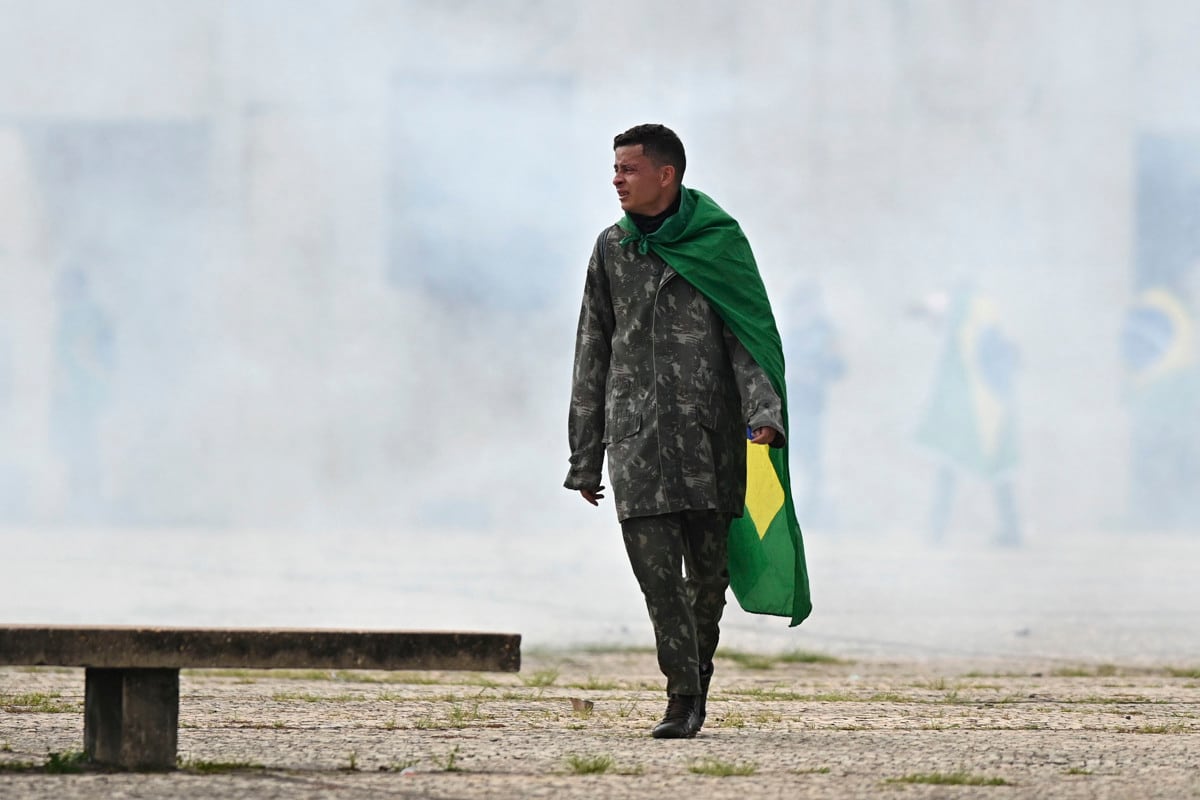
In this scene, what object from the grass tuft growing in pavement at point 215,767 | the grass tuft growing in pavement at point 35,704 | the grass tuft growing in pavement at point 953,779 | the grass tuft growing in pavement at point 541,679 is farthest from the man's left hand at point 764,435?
the grass tuft growing in pavement at point 541,679

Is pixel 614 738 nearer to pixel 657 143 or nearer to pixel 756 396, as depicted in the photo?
pixel 756 396

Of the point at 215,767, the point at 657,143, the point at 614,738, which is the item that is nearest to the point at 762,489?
the point at 614,738

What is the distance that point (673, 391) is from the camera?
538cm

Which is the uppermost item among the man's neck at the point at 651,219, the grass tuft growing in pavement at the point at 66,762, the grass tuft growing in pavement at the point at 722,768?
the man's neck at the point at 651,219

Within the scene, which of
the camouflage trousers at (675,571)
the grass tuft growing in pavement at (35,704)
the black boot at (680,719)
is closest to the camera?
the black boot at (680,719)

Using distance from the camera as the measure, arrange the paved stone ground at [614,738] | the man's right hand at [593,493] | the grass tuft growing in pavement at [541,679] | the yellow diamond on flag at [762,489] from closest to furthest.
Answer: the paved stone ground at [614,738] < the man's right hand at [593,493] < the yellow diamond on flag at [762,489] < the grass tuft growing in pavement at [541,679]

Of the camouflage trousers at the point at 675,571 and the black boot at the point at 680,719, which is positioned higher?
the camouflage trousers at the point at 675,571

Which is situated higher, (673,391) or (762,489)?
(673,391)

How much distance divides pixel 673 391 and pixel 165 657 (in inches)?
72.6

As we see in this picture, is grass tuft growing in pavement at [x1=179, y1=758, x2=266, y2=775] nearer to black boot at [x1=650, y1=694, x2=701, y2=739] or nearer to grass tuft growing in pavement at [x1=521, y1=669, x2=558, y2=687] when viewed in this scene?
black boot at [x1=650, y1=694, x2=701, y2=739]

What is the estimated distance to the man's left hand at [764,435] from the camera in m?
5.32

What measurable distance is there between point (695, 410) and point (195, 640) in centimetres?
182

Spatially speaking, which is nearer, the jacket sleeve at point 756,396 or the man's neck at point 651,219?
the jacket sleeve at point 756,396

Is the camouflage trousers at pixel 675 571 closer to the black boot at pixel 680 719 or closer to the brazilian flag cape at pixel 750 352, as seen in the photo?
the black boot at pixel 680 719
